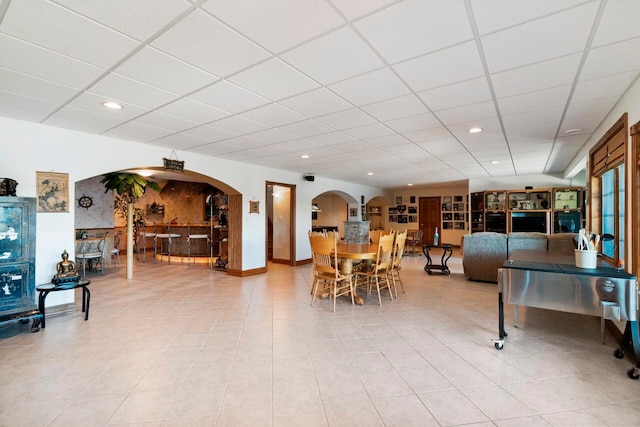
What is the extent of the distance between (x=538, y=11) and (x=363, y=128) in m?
2.43

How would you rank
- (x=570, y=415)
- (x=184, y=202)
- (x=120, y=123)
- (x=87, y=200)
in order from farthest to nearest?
(x=184, y=202) → (x=87, y=200) → (x=120, y=123) → (x=570, y=415)

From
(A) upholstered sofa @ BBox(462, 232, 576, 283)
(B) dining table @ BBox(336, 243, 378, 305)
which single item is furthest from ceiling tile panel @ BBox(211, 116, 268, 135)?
(A) upholstered sofa @ BBox(462, 232, 576, 283)

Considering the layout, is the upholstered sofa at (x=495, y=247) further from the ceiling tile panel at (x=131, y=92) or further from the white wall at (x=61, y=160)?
the ceiling tile panel at (x=131, y=92)

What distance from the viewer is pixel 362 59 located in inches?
→ 89.2

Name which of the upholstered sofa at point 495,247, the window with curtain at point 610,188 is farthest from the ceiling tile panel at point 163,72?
the upholstered sofa at point 495,247

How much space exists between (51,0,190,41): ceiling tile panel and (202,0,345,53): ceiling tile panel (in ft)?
0.73

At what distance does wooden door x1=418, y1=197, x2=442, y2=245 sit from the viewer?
41.2 feet

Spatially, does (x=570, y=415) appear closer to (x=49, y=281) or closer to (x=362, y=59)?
(x=362, y=59)

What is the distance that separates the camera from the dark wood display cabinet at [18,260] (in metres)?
3.30

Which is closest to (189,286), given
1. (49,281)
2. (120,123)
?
(49,281)

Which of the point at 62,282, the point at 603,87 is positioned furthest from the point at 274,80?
the point at 62,282

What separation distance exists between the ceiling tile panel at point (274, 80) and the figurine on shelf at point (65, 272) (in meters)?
3.32

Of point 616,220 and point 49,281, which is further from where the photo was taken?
point 49,281

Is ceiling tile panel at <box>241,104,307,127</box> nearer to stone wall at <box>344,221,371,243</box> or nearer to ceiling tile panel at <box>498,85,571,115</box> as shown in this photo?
ceiling tile panel at <box>498,85,571,115</box>
